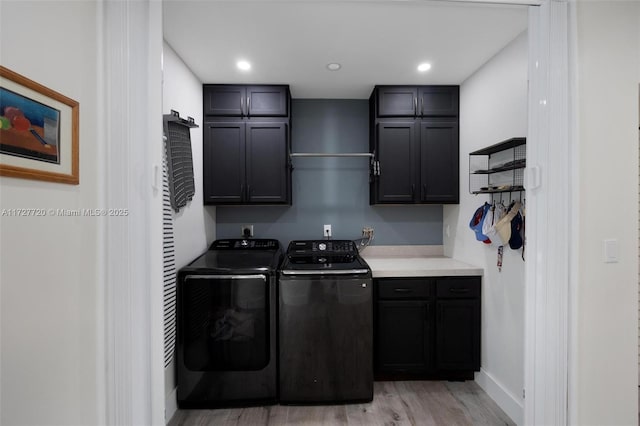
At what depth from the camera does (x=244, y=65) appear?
226cm

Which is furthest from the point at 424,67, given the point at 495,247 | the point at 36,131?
the point at 36,131

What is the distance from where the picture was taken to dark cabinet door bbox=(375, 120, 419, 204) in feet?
8.70

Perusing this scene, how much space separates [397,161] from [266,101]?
4.18 feet

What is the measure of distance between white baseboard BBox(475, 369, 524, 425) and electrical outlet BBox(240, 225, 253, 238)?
2291 mm

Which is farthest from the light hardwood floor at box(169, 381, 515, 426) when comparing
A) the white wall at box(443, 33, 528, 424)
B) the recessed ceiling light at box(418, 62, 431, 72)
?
the recessed ceiling light at box(418, 62, 431, 72)

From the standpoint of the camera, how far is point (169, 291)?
1896mm

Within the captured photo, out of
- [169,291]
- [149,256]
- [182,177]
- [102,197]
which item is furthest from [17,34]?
[169,291]

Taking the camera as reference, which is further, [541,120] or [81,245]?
[541,120]

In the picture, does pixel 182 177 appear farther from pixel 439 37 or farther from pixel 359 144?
pixel 439 37

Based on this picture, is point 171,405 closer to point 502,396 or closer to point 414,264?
point 414,264

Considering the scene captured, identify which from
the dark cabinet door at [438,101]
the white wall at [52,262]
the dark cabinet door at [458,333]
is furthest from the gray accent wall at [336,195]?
the white wall at [52,262]

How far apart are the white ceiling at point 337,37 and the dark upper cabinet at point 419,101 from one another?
10 cm

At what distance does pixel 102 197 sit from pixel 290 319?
1416mm

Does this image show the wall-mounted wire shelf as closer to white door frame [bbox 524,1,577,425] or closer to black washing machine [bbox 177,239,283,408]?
white door frame [bbox 524,1,577,425]
